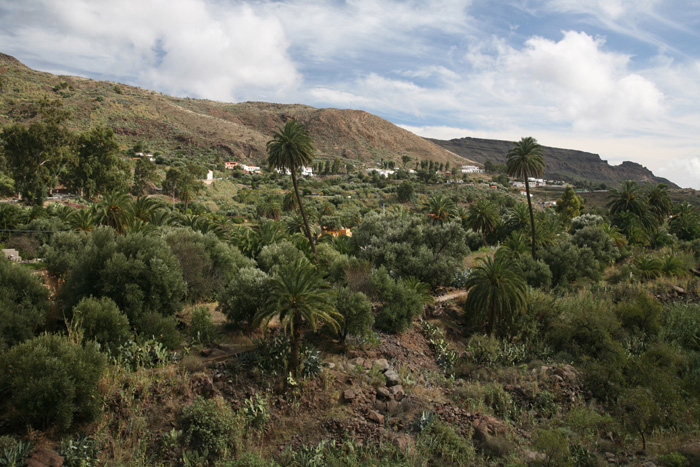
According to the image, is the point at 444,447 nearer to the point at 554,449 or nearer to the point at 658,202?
the point at 554,449

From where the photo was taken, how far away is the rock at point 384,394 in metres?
12.2

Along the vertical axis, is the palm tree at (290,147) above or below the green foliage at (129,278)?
above

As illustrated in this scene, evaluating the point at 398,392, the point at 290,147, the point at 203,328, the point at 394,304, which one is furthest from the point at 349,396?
the point at 290,147

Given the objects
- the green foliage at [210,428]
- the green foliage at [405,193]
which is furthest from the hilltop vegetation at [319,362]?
the green foliage at [405,193]

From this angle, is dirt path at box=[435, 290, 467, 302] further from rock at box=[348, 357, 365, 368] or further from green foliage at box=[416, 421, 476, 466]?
green foliage at box=[416, 421, 476, 466]

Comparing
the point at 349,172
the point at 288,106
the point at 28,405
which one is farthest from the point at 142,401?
the point at 288,106

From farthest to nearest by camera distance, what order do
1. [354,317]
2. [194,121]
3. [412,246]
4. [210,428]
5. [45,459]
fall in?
1. [194,121]
2. [412,246]
3. [354,317]
4. [210,428]
5. [45,459]

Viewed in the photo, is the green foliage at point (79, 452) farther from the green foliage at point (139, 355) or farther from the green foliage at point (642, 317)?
the green foliage at point (642, 317)

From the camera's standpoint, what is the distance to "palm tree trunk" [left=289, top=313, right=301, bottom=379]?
12008mm

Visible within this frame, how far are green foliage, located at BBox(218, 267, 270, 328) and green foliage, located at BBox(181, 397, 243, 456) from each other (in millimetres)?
5034

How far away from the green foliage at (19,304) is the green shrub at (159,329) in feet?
9.28

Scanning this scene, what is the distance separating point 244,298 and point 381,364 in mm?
5718

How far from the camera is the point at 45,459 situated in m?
7.92

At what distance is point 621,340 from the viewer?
757 inches
